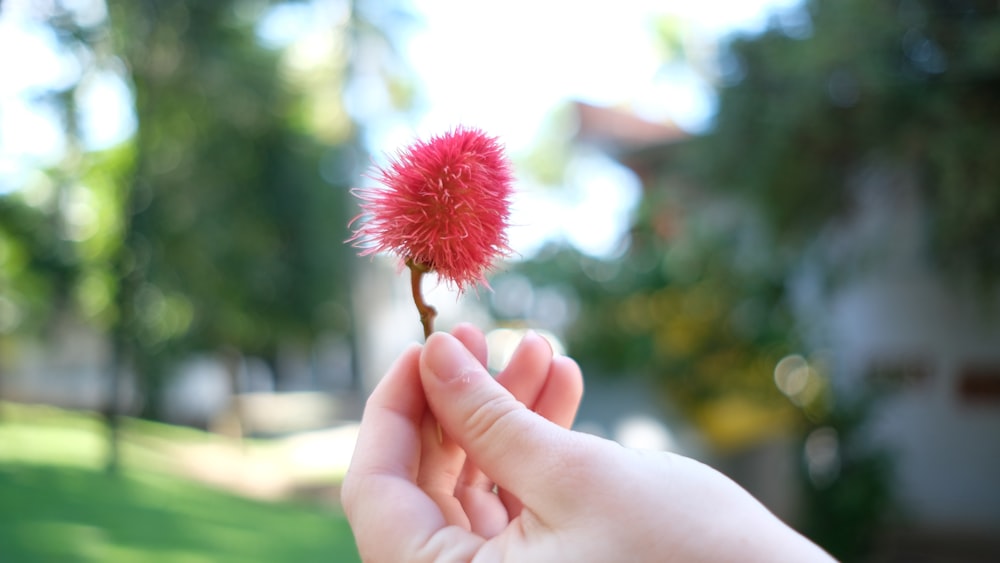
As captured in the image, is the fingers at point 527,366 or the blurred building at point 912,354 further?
the blurred building at point 912,354

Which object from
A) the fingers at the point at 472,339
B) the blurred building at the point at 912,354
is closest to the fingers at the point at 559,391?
the fingers at the point at 472,339

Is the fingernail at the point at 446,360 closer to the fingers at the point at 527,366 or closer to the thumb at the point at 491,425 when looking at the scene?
the thumb at the point at 491,425

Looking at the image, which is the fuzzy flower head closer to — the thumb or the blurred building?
the thumb

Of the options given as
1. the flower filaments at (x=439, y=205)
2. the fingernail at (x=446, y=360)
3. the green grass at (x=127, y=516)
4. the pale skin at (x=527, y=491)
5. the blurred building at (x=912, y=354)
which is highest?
the blurred building at (x=912, y=354)

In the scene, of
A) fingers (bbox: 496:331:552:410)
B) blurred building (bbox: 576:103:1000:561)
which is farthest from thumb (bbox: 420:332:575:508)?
blurred building (bbox: 576:103:1000:561)

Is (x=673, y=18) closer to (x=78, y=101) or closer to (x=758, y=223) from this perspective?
(x=758, y=223)
